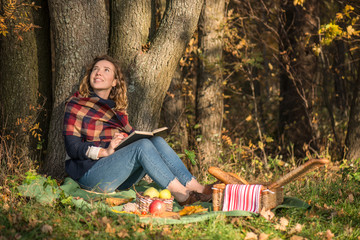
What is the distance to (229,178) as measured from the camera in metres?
4.18

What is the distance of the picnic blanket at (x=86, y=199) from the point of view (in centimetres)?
373

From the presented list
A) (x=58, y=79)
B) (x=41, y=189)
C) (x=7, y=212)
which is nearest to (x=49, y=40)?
(x=58, y=79)

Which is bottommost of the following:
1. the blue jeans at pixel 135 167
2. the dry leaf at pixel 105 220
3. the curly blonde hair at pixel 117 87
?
the dry leaf at pixel 105 220

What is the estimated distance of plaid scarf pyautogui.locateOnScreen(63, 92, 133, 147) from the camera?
4.61 m

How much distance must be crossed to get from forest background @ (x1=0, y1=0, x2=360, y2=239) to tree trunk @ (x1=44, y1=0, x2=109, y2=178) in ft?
0.04

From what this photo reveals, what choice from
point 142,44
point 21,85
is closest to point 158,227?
point 142,44

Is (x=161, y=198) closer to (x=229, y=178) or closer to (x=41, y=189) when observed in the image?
(x=229, y=178)

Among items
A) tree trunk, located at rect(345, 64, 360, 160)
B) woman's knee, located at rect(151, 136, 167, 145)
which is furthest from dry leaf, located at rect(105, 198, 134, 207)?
tree trunk, located at rect(345, 64, 360, 160)

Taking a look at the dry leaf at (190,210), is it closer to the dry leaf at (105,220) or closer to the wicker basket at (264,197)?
the wicker basket at (264,197)

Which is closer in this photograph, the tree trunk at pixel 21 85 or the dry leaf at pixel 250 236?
the dry leaf at pixel 250 236

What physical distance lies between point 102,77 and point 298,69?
167 inches

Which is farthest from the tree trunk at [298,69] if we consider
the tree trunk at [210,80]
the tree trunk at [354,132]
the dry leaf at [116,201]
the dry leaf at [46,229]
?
the dry leaf at [46,229]

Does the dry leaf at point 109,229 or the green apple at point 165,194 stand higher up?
the green apple at point 165,194

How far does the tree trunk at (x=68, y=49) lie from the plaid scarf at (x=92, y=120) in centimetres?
50
